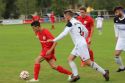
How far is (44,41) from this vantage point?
11203 mm

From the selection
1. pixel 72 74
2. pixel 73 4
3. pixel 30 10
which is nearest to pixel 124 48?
pixel 72 74

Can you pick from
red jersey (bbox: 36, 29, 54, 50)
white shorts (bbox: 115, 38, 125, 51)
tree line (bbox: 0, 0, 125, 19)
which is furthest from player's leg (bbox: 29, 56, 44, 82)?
tree line (bbox: 0, 0, 125, 19)

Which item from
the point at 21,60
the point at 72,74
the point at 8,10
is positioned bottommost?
the point at 8,10

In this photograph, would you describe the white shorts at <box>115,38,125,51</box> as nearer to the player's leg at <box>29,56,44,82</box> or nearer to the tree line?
the player's leg at <box>29,56,44,82</box>

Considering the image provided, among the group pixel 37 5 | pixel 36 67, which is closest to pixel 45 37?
pixel 36 67

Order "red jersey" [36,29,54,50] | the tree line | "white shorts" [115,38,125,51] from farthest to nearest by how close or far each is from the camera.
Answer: the tree line < "white shorts" [115,38,125,51] < "red jersey" [36,29,54,50]

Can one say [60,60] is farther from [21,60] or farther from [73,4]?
[73,4]

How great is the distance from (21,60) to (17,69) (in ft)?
8.52

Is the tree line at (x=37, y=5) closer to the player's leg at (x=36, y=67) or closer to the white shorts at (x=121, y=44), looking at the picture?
the white shorts at (x=121, y=44)

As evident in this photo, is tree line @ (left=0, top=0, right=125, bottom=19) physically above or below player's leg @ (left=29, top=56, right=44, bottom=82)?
below

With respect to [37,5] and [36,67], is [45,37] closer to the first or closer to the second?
[36,67]

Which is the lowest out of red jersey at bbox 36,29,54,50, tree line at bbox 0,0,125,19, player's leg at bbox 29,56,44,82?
tree line at bbox 0,0,125,19

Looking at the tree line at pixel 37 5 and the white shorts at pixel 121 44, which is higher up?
the white shorts at pixel 121 44

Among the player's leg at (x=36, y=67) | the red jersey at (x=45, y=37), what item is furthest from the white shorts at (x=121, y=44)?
the player's leg at (x=36, y=67)
